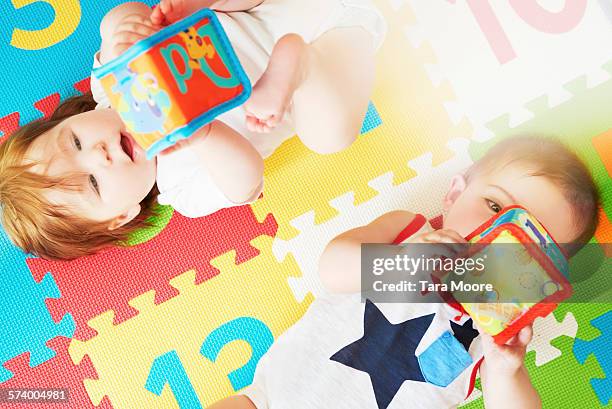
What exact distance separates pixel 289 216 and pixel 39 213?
42 centimetres

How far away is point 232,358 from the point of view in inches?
44.1

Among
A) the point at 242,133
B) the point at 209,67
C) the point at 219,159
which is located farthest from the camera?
the point at 242,133

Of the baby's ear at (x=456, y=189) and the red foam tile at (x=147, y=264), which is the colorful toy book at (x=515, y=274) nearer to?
the baby's ear at (x=456, y=189)

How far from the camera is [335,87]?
994 millimetres

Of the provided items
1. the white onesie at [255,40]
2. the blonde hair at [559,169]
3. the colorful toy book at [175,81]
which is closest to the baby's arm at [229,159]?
the white onesie at [255,40]

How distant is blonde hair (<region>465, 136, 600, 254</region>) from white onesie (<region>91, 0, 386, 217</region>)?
273 mm

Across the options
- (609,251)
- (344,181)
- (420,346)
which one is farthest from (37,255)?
(609,251)

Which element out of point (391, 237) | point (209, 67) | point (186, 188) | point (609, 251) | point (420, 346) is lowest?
point (609, 251)

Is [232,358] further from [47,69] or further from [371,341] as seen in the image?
[47,69]

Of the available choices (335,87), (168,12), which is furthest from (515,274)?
(168,12)

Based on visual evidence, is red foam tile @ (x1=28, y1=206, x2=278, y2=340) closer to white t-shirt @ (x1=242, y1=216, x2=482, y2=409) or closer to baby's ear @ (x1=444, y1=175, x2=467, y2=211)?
white t-shirt @ (x1=242, y1=216, x2=482, y2=409)

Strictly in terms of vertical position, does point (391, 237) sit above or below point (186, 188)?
below

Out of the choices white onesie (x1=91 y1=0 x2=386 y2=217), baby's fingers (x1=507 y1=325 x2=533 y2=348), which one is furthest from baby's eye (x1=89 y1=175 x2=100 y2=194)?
baby's fingers (x1=507 y1=325 x2=533 y2=348)

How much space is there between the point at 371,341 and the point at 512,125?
0.48 metres
